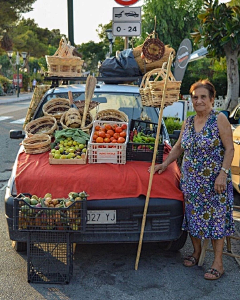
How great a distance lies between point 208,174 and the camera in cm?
451

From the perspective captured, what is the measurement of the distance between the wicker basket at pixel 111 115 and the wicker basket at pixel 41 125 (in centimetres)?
59

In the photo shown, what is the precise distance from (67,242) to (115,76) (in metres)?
3.64

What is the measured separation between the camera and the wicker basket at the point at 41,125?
5789 mm

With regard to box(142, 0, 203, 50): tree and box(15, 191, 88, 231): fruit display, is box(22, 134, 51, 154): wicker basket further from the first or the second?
box(142, 0, 203, 50): tree

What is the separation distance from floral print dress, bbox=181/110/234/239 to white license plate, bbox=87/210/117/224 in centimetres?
79

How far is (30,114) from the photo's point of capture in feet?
22.0

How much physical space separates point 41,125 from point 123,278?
2.38 m

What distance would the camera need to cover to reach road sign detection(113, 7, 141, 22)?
10023mm

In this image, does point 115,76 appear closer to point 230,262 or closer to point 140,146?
point 140,146

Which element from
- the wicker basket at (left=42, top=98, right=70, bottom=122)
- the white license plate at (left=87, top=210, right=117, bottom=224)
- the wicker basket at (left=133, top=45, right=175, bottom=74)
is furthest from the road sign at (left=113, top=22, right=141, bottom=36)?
the white license plate at (left=87, top=210, right=117, bottom=224)

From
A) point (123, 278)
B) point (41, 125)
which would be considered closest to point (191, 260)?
point (123, 278)

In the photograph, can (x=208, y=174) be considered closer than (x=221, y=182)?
No

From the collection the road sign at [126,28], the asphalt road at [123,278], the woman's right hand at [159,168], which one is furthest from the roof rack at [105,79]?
the road sign at [126,28]

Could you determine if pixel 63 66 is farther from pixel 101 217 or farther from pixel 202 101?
pixel 101 217
